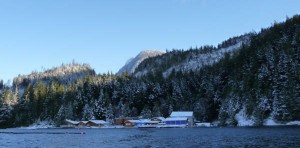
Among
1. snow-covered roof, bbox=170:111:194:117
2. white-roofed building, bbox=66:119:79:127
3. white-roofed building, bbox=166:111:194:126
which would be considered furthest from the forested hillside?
white-roofed building, bbox=166:111:194:126

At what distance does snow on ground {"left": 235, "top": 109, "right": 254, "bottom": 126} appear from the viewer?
134175mm

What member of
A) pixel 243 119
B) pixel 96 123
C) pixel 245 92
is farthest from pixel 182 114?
pixel 96 123

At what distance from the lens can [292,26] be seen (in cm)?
17675

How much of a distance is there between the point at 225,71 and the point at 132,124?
57.8m

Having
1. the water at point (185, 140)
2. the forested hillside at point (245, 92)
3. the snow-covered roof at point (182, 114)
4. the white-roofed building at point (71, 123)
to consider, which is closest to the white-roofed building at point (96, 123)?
the forested hillside at point (245, 92)

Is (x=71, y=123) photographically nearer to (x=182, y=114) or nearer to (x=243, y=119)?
(x=182, y=114)

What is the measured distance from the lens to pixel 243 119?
13925cm

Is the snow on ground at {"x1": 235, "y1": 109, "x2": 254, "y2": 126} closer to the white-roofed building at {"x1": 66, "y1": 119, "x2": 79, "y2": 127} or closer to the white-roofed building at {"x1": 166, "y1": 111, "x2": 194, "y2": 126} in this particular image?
the white-roofed building at {"x1": 166, "y1": 111, "x2": 194, "y2": 126}

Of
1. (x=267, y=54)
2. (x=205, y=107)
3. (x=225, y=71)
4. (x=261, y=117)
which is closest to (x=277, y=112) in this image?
(x=261, y=117)

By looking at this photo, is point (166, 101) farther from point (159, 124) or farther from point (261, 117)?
point (261, 117)

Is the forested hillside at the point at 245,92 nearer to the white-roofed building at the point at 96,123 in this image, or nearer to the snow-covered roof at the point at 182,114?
the white-roofed building at the point at 96,123

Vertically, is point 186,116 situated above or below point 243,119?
above

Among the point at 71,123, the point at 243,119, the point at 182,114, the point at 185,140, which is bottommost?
the point at 185,140

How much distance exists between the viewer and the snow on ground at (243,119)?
134 meters
